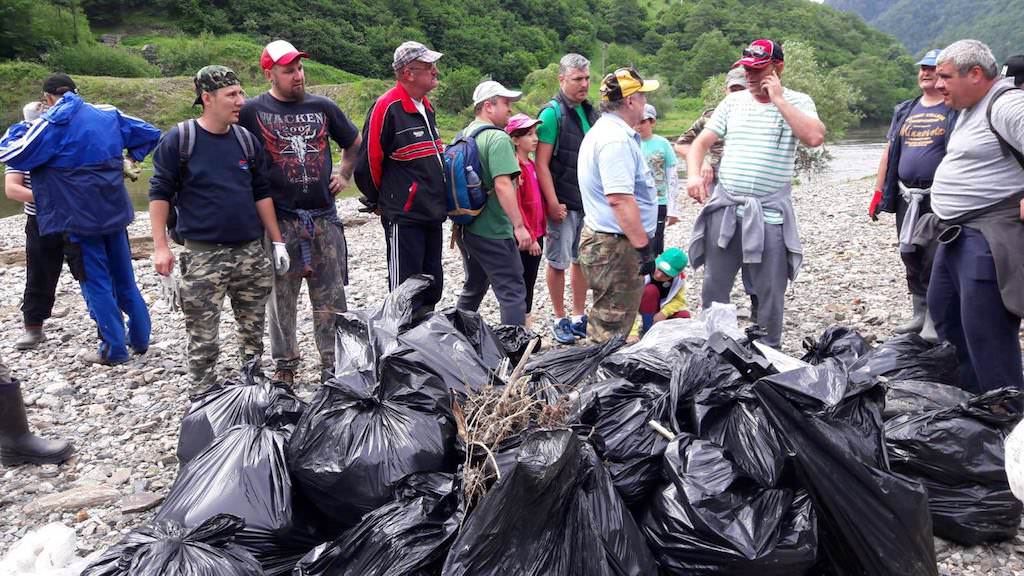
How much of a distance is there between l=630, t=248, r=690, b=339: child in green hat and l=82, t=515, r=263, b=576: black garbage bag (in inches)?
117

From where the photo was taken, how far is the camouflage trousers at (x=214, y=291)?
12.5 ft

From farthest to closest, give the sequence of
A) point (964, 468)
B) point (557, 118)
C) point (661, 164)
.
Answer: point (661, 164)
point (557, 118)
point (964, 468)

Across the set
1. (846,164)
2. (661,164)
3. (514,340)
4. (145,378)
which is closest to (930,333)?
(514,340)

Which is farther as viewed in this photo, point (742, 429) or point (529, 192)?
point (529, 192)

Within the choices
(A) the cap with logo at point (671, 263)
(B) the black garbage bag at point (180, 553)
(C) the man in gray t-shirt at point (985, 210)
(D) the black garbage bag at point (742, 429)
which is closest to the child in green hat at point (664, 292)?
(A) the cap with logo at point (671, 263)

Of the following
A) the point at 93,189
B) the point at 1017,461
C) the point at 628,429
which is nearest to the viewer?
the point at 1017,461

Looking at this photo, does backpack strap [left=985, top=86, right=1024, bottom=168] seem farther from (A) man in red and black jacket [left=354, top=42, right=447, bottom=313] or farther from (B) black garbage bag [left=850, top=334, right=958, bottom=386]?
(A) man in red and black jacket [left=354, top=42, right=447, bottom=313]

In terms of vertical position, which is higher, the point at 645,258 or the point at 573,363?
the point at 645,258

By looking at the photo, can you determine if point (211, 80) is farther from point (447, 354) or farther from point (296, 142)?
point (447, 354)

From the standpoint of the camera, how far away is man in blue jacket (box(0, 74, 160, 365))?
4633 millimetres

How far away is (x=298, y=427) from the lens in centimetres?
244

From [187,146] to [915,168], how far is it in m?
4.49

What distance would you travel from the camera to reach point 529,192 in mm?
4805

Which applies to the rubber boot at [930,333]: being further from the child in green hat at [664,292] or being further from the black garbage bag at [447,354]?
the black garbage bag at [447,354]
